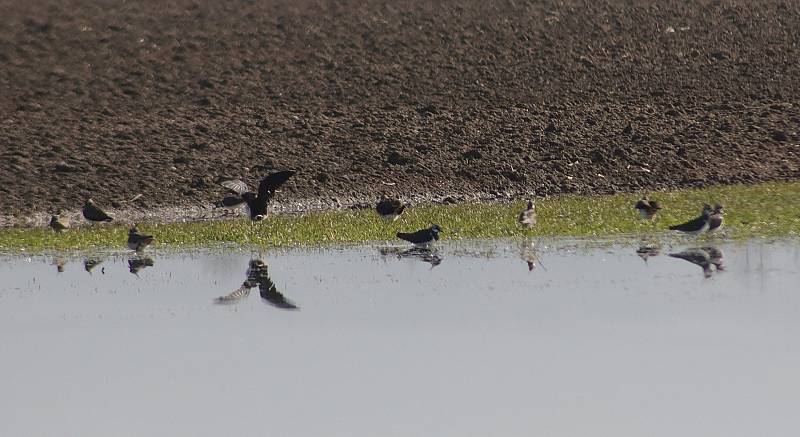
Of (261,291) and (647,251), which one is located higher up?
(647,251)

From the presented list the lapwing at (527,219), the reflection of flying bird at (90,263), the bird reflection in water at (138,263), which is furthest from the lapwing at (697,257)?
the reflection of flying bird at (90,263)

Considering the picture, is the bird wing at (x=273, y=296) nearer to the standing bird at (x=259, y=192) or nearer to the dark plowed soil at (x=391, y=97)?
the standing bird at (x=259, y=192)

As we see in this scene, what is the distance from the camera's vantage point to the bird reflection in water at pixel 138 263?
18938 mm

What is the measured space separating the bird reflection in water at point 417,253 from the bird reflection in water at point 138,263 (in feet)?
10.5

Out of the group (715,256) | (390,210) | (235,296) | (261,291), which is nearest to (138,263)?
(261,291)

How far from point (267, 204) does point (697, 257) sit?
766cm

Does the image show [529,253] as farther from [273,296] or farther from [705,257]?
[273,296]

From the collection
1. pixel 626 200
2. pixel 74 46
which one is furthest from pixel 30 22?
pixel 626 200

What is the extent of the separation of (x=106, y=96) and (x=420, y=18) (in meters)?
8.40

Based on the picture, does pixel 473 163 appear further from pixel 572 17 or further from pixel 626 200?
pixel 572 17

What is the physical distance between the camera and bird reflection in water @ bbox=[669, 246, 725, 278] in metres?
17.4

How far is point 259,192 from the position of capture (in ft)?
75.7

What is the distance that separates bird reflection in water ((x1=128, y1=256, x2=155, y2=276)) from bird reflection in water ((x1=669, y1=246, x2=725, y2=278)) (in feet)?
23.0

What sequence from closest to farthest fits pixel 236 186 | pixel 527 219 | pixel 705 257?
pixel 705 257 → pixel 527 219 → pixel 236 186
